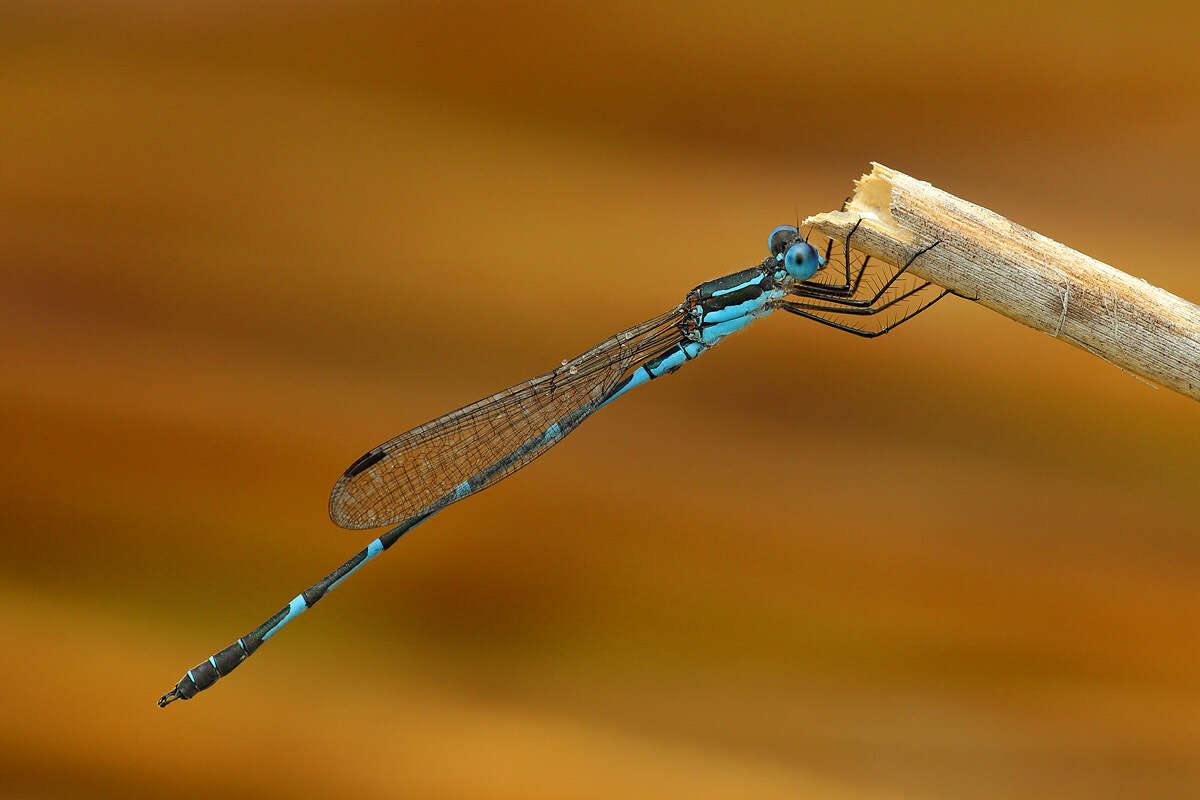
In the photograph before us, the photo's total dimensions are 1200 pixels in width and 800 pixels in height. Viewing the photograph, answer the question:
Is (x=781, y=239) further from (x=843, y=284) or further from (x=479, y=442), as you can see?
(x=479, y=442)

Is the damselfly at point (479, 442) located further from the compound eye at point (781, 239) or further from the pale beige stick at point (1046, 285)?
the pale beige stick at point (1046, 285)

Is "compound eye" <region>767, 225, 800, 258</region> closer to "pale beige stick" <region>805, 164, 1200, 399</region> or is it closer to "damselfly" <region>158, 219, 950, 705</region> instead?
"damselfly" <region>158, 219, 950, 705</region>

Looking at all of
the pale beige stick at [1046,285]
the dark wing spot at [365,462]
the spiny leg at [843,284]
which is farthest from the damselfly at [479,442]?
the pale beige stick at [1046,285]

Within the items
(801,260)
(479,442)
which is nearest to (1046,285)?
(801,260)

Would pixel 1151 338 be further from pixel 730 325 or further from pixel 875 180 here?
pixel 730 325

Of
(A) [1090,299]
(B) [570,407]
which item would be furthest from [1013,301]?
(B) [570,407]
